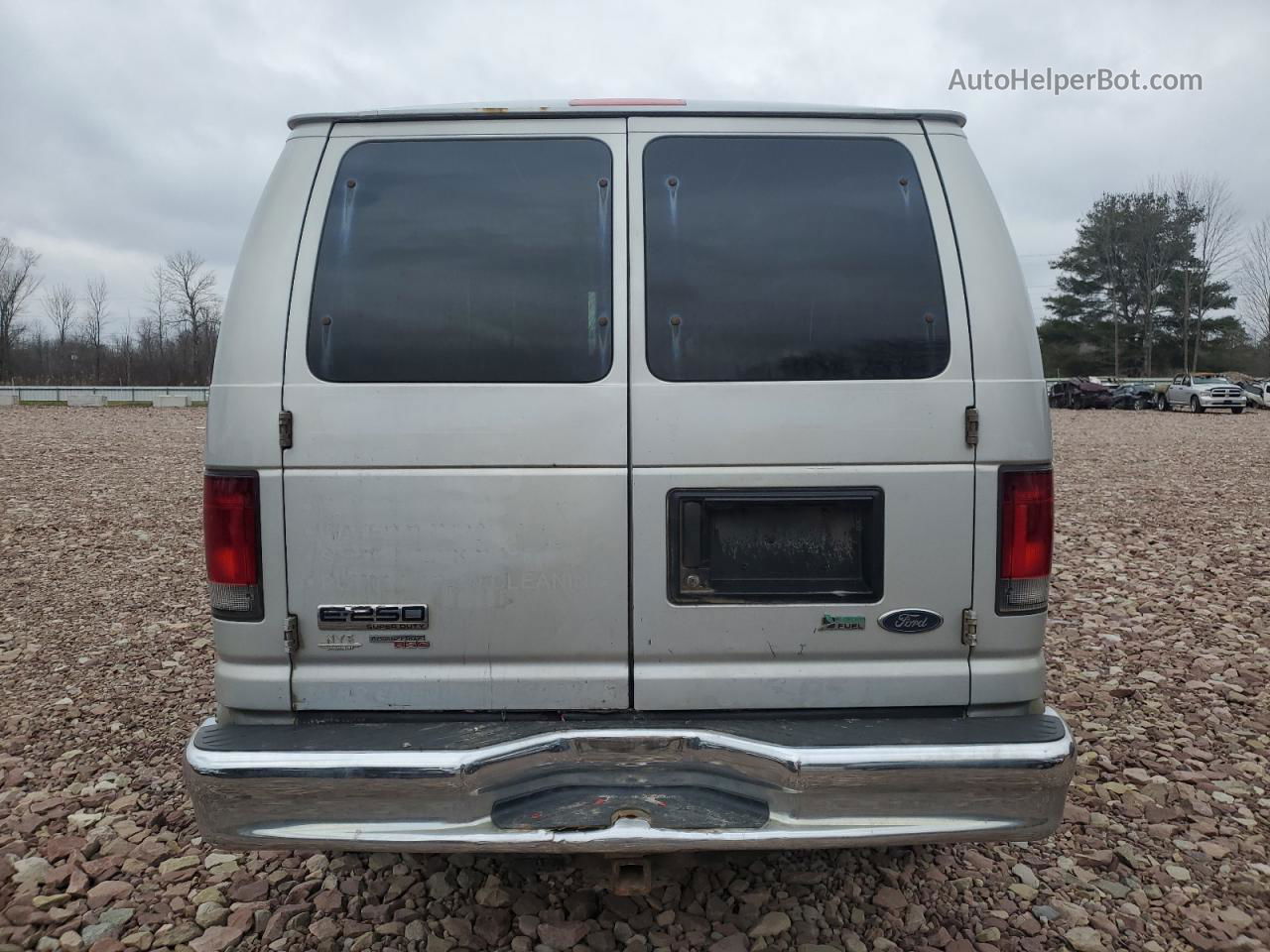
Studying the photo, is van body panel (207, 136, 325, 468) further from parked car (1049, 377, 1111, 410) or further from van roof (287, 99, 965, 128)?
parked car (1049, 377, 1111, 410)

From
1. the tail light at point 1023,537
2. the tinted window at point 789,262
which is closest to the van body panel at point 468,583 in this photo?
the tinted window at point 789,262

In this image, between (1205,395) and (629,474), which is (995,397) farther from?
(1205,395)

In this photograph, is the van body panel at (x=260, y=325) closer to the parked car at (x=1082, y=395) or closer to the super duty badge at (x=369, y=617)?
the super duty badge at (x=369, y=617)

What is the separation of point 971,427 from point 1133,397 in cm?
4211

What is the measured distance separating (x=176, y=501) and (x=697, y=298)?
9.88 meters

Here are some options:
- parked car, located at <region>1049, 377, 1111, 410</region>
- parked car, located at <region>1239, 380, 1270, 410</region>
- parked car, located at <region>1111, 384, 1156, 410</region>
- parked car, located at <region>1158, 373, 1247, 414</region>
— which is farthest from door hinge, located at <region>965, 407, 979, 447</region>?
parked car, located at <region>1049, 377, 1111, 410</region>

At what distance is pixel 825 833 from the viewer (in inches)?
88.6

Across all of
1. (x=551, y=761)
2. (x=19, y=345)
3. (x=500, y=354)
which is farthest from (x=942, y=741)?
(x=19, y=345)

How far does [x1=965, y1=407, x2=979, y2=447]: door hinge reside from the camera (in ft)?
7.88

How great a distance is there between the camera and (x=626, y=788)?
2303mm

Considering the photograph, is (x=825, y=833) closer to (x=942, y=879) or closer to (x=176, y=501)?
(x=942, y=879)

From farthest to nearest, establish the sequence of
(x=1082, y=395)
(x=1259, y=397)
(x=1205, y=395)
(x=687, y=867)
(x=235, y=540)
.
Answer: (x=1082, y=395) → (x=1259, y=397) → (x=1205, y=395) → (x=687, y=867) → (x=235, y=540)

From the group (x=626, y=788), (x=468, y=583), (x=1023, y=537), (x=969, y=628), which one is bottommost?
(x=626, y=788)

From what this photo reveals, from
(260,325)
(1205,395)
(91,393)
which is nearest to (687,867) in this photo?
(260,325)
